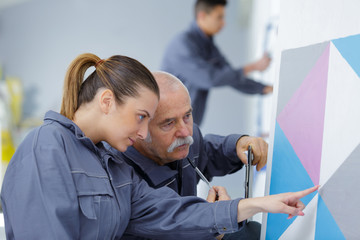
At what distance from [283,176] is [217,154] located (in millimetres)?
365

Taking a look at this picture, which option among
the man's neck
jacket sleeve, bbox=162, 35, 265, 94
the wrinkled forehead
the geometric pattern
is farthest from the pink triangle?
the man's neck

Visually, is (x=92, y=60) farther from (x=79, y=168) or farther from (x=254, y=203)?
(x=254, y=203)

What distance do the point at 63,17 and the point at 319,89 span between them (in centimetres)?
329

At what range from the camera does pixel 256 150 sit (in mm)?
1171

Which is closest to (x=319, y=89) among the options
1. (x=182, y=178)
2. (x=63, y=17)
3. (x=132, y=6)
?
(x=182, y=178)

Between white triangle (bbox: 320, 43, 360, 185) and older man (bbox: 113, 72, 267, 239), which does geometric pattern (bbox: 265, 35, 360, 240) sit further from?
older man (bbox: 113, 72, 267, 239)

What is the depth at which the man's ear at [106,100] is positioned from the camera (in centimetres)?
87

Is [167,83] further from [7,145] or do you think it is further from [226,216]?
[7,145]

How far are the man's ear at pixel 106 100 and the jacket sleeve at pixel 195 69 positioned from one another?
2063mm

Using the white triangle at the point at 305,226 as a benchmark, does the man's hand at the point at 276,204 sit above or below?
above

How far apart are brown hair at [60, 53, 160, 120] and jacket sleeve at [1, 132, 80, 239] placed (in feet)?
0.50

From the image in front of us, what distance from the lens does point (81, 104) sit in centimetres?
91

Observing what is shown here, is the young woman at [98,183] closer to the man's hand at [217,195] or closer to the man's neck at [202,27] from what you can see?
the man's hand at [217,195]

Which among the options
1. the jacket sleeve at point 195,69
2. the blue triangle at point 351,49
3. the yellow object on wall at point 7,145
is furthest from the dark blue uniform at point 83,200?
the yellow object on wall at point 7,145
